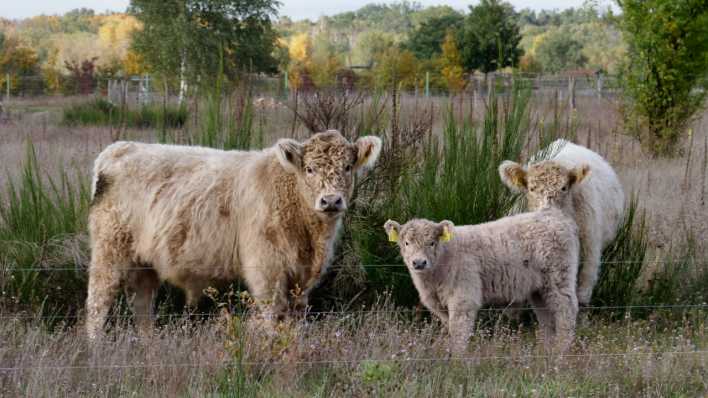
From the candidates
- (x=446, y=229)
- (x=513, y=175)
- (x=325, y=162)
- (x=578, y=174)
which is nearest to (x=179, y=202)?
(x=325, y=162)

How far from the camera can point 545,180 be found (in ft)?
25.9

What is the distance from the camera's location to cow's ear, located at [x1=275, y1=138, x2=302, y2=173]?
21.8 feet

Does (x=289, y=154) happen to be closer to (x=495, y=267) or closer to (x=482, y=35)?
(x=495, y=267)

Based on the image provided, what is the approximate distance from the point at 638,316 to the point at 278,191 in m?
3.50

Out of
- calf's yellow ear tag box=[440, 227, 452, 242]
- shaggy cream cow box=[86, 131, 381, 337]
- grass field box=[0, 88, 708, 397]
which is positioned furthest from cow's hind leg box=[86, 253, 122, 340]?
calf's yellow ear tag box=[440, 227, 452, 242]

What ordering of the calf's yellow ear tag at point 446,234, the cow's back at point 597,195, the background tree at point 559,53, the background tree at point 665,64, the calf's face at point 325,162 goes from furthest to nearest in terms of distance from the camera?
1. the background tree at point 559,53
2. the background tree at point 665,64
3. the cow's back at point 597,195
4. the calf's yellow ear tag at point 446,234
5. the calf's face at point 325,162

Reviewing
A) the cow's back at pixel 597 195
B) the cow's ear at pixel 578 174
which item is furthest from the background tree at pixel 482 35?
the cow's ear at pixel 578 174

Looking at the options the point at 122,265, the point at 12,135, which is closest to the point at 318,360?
the point at 122,265

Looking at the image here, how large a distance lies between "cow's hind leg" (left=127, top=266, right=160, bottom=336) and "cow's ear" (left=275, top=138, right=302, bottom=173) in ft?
5.26

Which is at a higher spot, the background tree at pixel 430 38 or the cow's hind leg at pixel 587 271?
the background tree at pixel 430 38

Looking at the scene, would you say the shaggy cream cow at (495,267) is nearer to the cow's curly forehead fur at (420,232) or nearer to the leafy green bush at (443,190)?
the cow's curly forehead fur at (420,232)

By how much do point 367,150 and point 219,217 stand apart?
124 cm

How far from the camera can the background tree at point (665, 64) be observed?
17.3 m

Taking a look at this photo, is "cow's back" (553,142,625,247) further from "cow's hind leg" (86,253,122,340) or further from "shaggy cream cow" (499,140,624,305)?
"cow's hind leg" (86,253,122,340)
